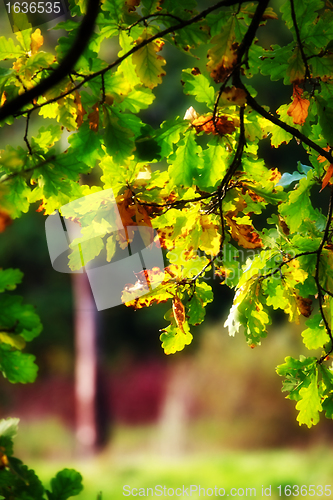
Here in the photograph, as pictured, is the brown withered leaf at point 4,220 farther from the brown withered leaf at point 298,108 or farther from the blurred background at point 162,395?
the blurred background at point 162,395

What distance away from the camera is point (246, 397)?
5695 mm

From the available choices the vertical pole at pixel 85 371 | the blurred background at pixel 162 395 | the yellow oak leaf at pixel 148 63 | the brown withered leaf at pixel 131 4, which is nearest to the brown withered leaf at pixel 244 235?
the yellow oak leaf at pixel 148 63

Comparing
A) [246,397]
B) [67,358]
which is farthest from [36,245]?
[246,397]

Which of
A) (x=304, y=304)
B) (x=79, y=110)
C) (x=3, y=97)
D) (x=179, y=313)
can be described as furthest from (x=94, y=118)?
(x=304, y=304)

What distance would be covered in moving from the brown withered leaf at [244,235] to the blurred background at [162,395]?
3942mm

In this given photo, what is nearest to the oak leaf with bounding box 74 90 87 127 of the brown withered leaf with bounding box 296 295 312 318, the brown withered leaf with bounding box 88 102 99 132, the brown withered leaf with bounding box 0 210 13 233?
the brown withered leaf with bounding box 88 102 99 132

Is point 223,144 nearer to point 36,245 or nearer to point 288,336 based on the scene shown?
point 288,336

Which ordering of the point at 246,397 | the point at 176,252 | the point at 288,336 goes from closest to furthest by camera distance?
the point at 176,252 → the point at 288,336 → the point at 246,397

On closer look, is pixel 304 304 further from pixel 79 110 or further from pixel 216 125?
pixel 79 110

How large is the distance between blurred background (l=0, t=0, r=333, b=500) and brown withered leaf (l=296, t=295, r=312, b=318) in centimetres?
391

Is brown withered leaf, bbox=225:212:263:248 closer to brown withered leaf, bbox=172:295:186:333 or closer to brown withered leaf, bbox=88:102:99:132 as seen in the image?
brown withered leaf, bbox=172:295:186:333

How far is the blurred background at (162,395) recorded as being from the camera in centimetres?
508

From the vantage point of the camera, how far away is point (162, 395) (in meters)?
6.17

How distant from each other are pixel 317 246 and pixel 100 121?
54cm
